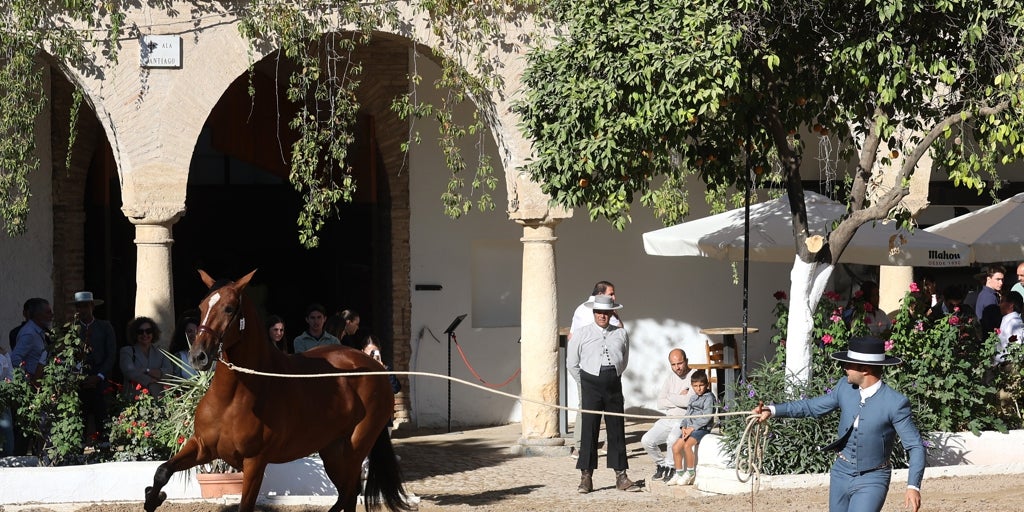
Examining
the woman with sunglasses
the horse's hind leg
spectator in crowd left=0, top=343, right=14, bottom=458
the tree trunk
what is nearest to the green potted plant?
the woman with sunglasses

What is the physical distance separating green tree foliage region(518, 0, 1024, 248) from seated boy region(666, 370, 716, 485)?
1.37 m

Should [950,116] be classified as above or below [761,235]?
above

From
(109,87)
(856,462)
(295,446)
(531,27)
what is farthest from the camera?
(531,27)

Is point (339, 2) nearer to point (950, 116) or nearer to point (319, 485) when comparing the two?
point (319, 485)

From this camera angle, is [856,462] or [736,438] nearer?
[856,462]

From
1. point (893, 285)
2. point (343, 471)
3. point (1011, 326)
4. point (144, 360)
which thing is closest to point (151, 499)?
point (343, 471)

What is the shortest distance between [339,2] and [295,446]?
495cm

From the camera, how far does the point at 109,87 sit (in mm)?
11656

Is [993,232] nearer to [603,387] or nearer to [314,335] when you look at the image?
[603,387]

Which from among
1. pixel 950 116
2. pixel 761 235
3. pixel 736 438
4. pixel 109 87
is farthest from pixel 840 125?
pixel 109 87

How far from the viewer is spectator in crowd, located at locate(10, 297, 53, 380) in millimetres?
10828

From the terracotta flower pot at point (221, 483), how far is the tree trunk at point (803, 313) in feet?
14.0

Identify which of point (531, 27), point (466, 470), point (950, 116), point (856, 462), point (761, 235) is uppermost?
point (531, 27)

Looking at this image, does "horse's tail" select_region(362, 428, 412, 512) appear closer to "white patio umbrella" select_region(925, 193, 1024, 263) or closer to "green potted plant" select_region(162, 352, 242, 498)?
"green potted plant" select_region(162, 352, 242, 498)
